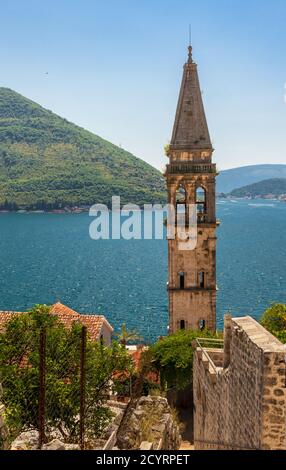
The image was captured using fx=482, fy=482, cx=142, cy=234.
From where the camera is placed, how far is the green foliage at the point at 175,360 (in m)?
23.1

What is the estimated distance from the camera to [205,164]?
83.7 feet

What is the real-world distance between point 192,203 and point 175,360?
324 inches

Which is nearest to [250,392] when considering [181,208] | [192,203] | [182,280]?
[192,203]

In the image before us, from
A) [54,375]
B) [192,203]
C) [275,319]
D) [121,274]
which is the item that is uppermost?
[192,203]

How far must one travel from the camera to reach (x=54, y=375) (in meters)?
14.2

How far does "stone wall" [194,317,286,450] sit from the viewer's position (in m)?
6.51

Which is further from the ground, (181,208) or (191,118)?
(191,118)

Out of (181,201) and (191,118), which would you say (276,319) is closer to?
(181,201)

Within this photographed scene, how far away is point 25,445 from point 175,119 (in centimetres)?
1869

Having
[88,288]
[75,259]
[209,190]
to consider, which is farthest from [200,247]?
[75,259]

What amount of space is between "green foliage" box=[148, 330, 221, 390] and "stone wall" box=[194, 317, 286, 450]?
1273 cm

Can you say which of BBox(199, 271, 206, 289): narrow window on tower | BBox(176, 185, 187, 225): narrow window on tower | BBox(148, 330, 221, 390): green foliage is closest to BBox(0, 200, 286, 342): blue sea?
BBox(199, 271, 206, 289): narrow window on tower

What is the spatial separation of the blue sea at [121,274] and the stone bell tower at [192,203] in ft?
68.9
